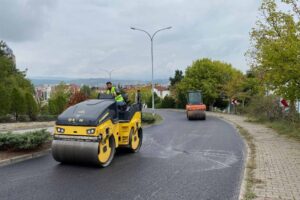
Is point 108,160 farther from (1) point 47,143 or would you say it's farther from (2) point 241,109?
(2) point 241,109

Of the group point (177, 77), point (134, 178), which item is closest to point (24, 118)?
point (134, 178)

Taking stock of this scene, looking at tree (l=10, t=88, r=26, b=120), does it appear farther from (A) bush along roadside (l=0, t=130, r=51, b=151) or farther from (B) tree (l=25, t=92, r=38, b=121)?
(A) bush along roadside (l=0, t=130, r=51, b=151)

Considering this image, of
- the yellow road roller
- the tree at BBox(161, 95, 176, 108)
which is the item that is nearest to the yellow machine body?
the yellow road roller

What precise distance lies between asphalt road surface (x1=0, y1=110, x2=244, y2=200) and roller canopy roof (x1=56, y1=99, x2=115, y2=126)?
1.12 meters

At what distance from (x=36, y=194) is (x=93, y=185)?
3.89 ft

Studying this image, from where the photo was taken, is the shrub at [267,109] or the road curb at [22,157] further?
the shrub at [267,109]

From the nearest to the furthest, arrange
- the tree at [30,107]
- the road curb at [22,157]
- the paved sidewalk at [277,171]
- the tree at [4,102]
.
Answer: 1. the paved sidewalk at [277,171]
2. the road curb at [22,157]
3. the tree at [4,102]
4. the tree at [30,107]

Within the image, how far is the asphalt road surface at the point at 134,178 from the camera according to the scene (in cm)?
685

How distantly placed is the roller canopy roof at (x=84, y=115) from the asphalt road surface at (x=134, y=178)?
1.12 m

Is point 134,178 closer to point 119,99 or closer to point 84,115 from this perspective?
point 84,115

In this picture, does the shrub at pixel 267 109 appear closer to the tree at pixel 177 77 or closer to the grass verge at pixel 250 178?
the grass verge at pixel 250 178

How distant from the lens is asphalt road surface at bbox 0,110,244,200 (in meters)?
6.85

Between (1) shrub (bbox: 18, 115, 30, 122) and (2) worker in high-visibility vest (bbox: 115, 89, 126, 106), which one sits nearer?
(2) worker in high-visibility vest (bbox: 115, 89, 126, 106)

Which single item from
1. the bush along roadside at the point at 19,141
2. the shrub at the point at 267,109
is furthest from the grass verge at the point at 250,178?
the shrub at the point at 267,109
